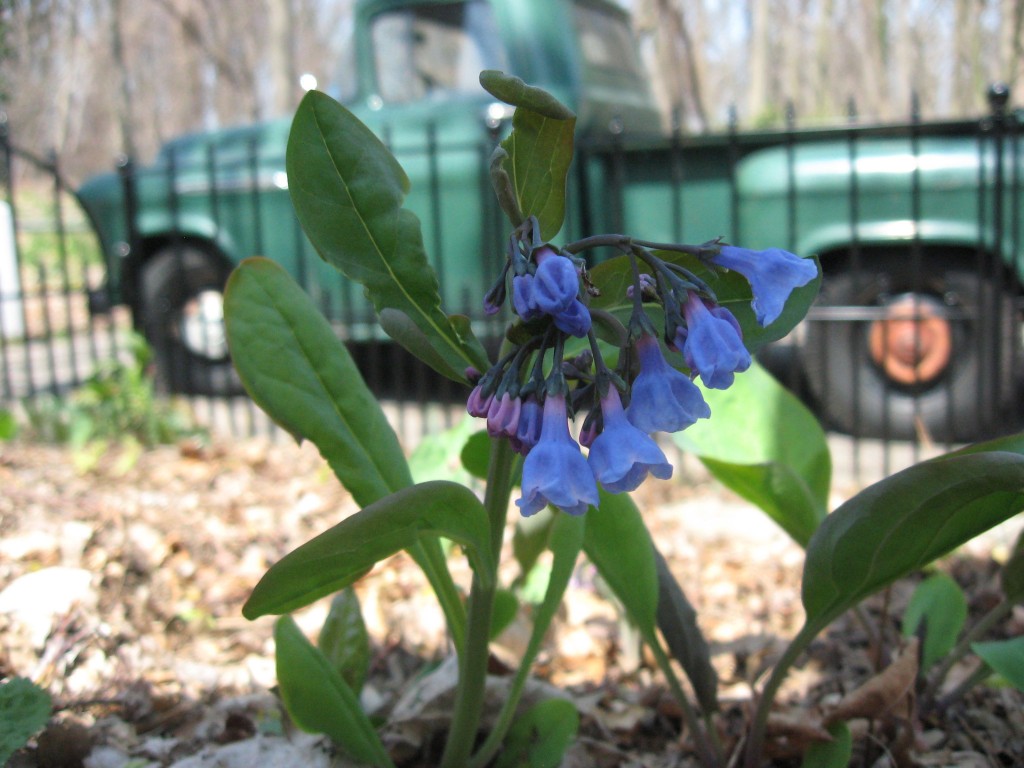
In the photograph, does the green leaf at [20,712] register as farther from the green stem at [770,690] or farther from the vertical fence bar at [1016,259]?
the vertical fence bar at [1016,259]

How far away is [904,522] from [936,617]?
2.30ft

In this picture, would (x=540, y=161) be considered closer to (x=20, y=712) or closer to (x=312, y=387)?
(x=312, y=387)

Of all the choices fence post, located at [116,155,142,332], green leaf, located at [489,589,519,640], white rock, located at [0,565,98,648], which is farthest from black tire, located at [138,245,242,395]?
green leaf, located at [489,589,519,640]

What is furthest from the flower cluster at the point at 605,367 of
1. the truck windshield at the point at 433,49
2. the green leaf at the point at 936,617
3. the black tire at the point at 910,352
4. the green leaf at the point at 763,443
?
the truck windshield at the point at 433,49

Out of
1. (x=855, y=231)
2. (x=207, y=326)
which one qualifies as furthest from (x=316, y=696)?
(x=207, y=326)

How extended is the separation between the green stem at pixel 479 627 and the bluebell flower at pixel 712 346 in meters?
0.26

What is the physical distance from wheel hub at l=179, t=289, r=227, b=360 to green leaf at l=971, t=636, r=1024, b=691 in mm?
4451

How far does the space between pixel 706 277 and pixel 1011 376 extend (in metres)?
3.40

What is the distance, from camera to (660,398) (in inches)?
35.4

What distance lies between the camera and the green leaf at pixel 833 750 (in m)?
1.27

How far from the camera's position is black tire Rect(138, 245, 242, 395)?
16.6 feet

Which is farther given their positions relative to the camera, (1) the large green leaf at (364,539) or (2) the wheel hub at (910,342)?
(2) the wheel hub at (910,342)

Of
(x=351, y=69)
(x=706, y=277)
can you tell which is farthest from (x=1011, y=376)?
(x=351, y=69)

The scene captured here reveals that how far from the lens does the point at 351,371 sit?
4.25 ft
